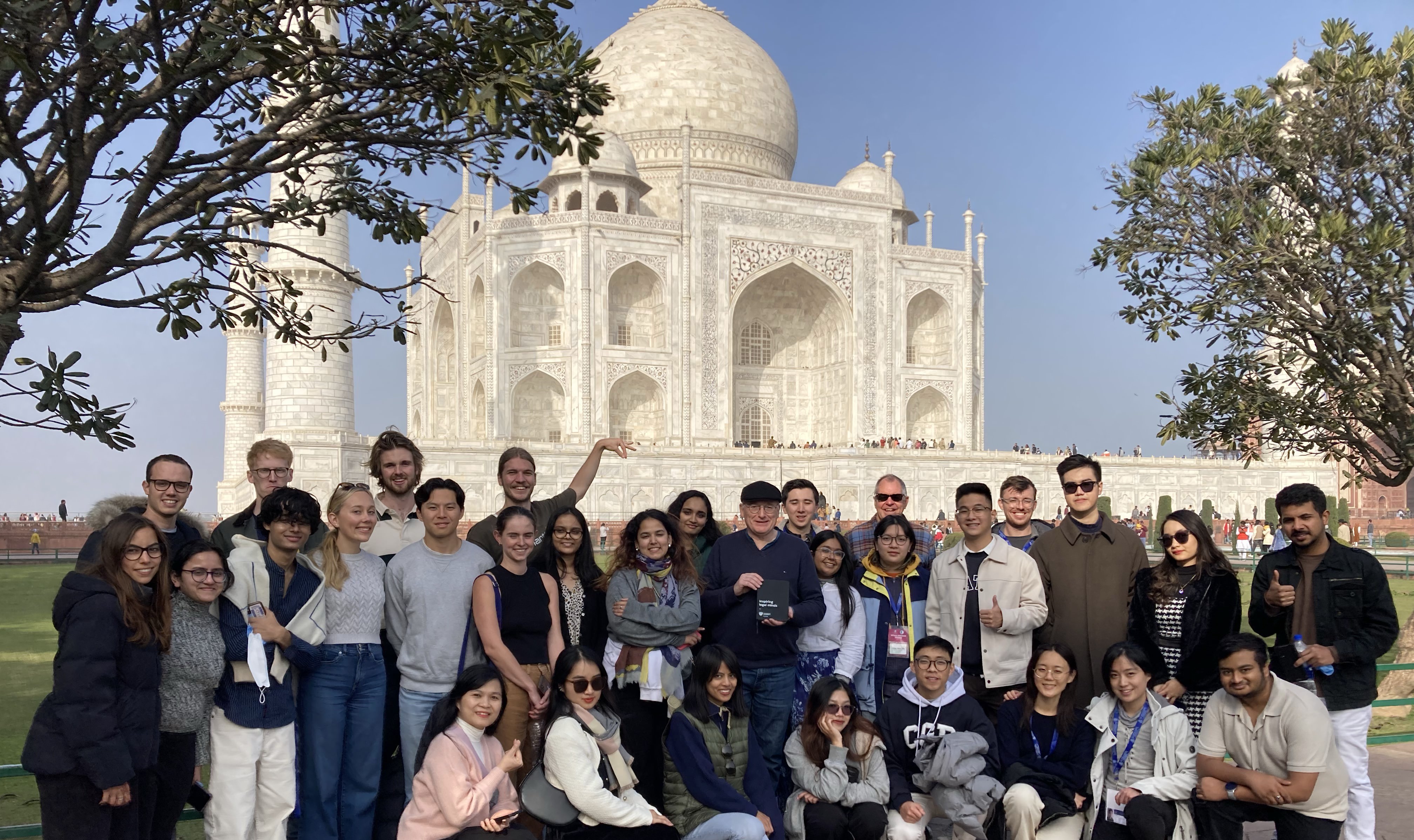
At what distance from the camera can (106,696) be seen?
3.16 metres

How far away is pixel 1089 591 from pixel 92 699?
361 cm

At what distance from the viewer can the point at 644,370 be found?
25.9 m

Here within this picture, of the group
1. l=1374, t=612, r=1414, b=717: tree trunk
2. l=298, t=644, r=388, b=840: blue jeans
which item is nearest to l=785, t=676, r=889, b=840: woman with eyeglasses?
l=298, t=644, r=388, b=840: blue jeans

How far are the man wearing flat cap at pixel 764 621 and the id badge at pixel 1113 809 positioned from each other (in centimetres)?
120

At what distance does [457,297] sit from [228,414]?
21.8 feet

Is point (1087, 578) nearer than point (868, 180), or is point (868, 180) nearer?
point (1087, 578)

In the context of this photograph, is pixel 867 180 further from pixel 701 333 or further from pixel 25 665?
pixel 25 665

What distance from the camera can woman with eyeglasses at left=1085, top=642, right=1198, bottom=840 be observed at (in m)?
3.87

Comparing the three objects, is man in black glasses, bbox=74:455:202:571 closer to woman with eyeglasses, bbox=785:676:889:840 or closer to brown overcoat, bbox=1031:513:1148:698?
woman with eyeglasses, bbox=785:676:889:840

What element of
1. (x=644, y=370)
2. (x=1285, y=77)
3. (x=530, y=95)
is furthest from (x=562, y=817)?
(x=644, y=370)

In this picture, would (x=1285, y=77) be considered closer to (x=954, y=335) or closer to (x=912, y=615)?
(x=912, y=615)

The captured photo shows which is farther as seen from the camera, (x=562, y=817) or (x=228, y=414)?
(x=228, y=414)

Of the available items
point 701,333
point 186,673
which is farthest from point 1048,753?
point 701,333

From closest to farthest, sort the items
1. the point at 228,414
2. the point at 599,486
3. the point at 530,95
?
the point at 530,95, the point at 599,486, the point at 228,414
